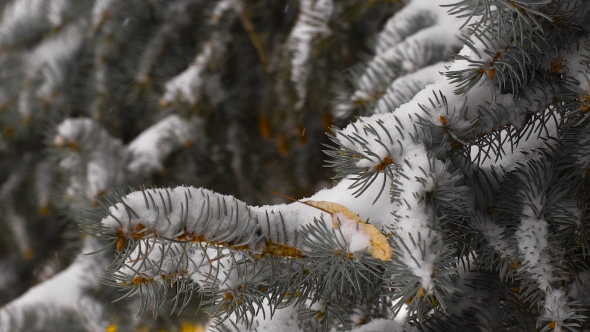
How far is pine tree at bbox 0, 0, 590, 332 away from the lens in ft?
1.34

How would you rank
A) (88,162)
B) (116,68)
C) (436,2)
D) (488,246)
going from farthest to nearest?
(116,68) → (88,162) → (436,2) → (488,246)

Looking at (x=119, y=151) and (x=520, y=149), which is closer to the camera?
(x=520, y=149)

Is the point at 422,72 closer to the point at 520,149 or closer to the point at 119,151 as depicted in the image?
the point at 520,149

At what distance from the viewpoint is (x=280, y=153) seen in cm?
135

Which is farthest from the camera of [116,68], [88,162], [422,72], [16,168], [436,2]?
[16,168]

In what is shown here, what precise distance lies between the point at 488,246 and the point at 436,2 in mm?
642

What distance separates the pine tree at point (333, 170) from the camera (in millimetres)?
409

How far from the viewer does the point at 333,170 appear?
0.46 m

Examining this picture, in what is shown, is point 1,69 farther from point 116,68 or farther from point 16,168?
point 116,68

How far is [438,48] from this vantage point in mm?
884

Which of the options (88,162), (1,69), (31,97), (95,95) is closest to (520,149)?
(88,162)

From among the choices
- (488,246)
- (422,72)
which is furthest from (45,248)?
(488,246)

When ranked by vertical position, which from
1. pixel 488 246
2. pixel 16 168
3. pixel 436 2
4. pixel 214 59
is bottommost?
pixel 16 168

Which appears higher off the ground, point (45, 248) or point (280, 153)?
point (280, 153)
